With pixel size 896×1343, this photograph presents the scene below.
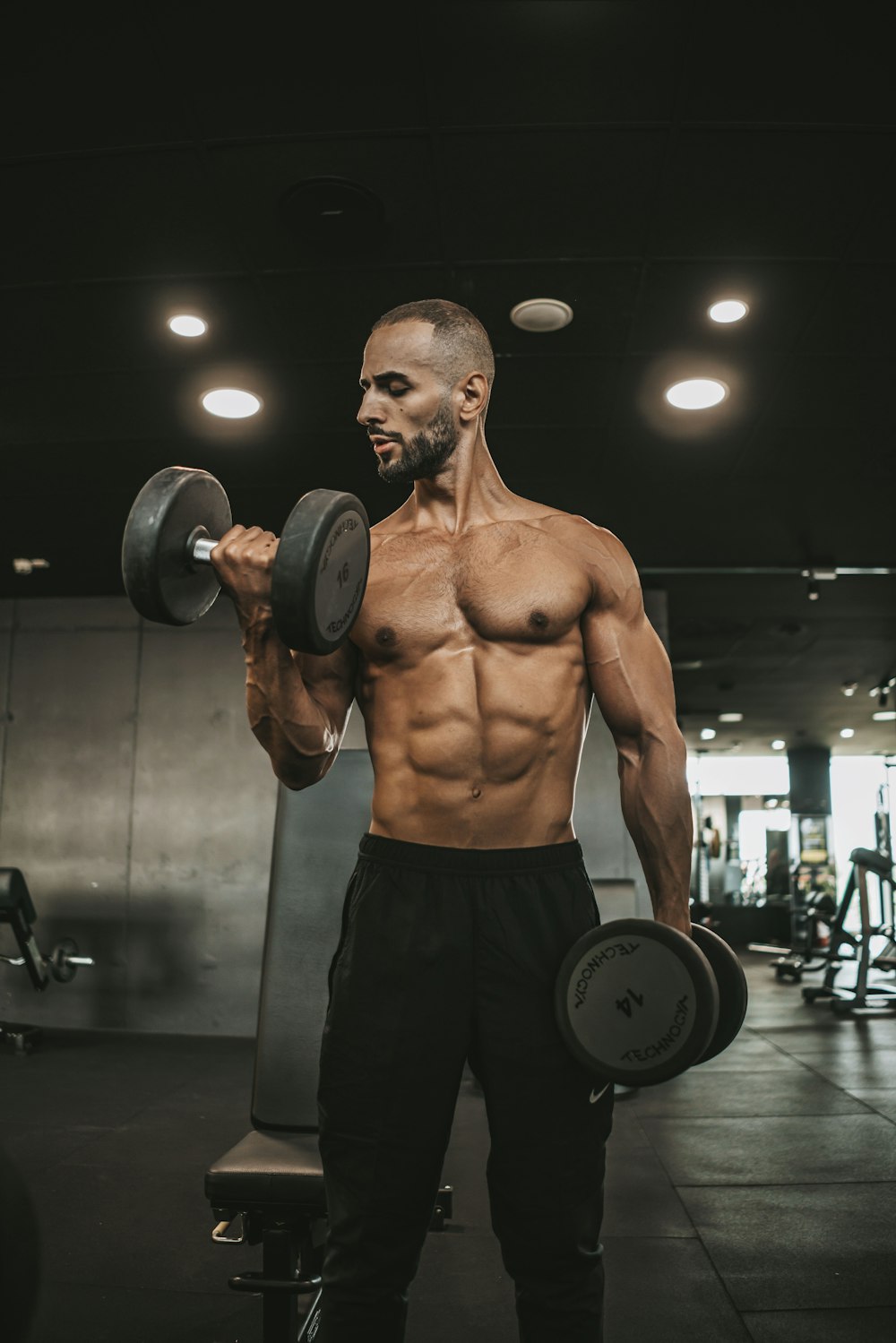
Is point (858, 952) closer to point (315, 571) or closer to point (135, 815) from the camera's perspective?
point (135, 815)

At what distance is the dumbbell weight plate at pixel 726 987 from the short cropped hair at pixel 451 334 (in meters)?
0.87

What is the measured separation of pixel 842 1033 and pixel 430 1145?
5.08 m

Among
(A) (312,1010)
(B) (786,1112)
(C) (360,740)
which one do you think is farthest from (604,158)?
(C) (360,740)

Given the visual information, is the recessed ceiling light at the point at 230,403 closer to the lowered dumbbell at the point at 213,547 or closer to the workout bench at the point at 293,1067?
the workout bench at the point at 293,1067

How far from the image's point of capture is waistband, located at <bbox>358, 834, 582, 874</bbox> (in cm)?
131

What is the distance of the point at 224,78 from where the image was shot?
2160 millimetres

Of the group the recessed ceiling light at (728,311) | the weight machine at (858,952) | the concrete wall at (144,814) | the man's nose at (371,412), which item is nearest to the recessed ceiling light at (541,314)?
the recessed ceiling light at (728,311)

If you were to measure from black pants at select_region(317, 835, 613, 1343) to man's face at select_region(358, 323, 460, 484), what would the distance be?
1.83 ft

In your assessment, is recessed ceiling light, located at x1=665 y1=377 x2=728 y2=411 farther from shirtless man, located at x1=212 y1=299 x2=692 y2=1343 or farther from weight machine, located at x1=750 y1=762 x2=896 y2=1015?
weight machine, located at x1=750 y1=762 x2=896 y2=1015

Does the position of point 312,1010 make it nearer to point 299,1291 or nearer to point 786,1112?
point 299,1291

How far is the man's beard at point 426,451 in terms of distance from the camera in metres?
1.43

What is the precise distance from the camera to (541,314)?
3.08 m

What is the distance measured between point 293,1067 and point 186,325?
2.38m

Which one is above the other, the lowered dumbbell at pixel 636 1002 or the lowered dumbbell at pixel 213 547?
the lowered dumbbell at pixel 213 547
